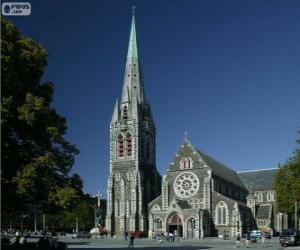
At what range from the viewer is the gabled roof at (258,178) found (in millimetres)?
106756

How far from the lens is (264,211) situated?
99000mm

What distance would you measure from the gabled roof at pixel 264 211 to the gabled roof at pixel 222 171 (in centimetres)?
648

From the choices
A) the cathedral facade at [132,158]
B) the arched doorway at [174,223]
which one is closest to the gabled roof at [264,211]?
the cathedral facade at [132,158]

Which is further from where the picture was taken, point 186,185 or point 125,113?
point 125,113

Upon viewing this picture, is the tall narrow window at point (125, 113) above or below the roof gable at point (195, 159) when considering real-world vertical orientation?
above

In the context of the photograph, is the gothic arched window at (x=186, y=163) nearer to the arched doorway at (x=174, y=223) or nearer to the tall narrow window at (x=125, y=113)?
the arched doorway at (x=174, y=223)

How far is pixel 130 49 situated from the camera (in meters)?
105

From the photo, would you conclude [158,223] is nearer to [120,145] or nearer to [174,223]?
[174,223]

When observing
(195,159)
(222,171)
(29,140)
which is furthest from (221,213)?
(29,140)

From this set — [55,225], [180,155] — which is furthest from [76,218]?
[180,155]

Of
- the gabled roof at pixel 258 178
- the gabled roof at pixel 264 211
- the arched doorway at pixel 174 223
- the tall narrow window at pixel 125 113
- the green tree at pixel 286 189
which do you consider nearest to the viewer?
the green tree at pixel 286 189

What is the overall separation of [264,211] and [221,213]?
55.1 ft

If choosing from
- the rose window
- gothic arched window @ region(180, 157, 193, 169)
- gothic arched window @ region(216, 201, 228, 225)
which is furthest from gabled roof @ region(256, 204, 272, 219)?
gothic arched window @ region(180, 157, 193, 169)

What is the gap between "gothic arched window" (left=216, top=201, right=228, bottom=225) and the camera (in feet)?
279
